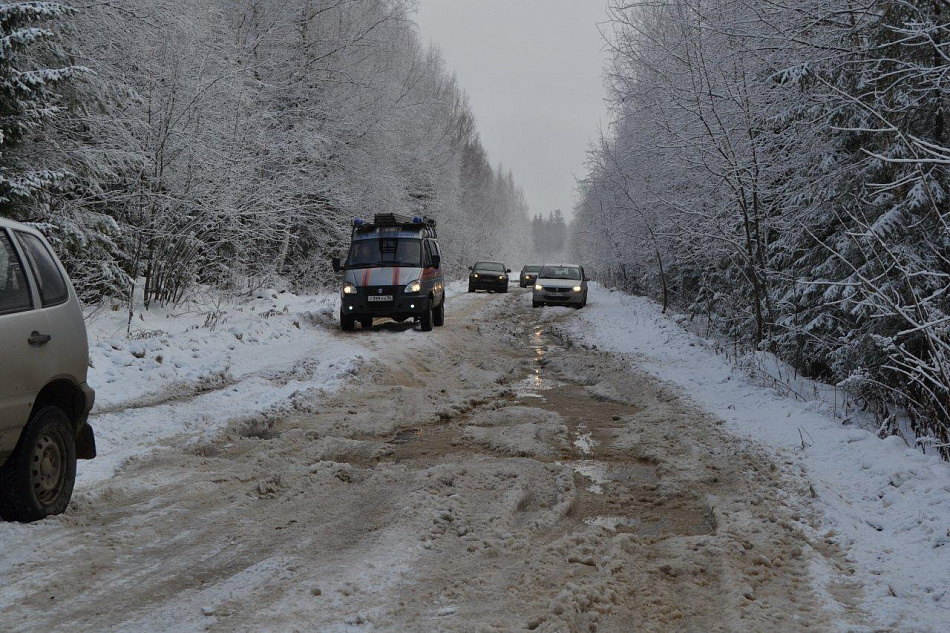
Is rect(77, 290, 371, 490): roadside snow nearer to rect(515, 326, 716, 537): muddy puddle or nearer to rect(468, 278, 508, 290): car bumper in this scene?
rect(515, 326, 716, 537): muddy puddle

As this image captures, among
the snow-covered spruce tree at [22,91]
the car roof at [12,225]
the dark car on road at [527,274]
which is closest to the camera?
the car roof at [12,225]

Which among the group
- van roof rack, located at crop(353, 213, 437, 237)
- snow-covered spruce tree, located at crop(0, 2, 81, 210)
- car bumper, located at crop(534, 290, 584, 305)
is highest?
snow-covered spruce tree, located at crop(0, 2, 81, 210)

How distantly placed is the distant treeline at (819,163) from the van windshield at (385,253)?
19.5 feet

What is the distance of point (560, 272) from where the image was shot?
24.7 meters

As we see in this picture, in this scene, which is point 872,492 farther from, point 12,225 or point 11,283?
point 12,225

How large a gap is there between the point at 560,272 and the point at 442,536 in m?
21.3

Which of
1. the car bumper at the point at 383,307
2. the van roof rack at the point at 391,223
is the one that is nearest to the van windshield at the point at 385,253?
the van roof rack at the point at 391,223

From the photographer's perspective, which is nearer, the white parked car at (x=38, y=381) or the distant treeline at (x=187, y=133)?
the white parked car at (x=38, y=381)

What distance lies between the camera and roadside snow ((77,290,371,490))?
641 centimetres

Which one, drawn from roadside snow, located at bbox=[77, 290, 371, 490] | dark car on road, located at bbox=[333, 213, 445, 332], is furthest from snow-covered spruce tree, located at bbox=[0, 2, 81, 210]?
dark car on road, located at bbox=[333, 213, 445, 332]

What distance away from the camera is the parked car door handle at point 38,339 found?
388cm

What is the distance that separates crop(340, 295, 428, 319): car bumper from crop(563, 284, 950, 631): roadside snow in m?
6.48

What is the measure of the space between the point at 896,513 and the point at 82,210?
11.8 meters

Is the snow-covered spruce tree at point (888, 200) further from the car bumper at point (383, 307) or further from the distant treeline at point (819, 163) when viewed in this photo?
the car bumper at point (383, 307)
